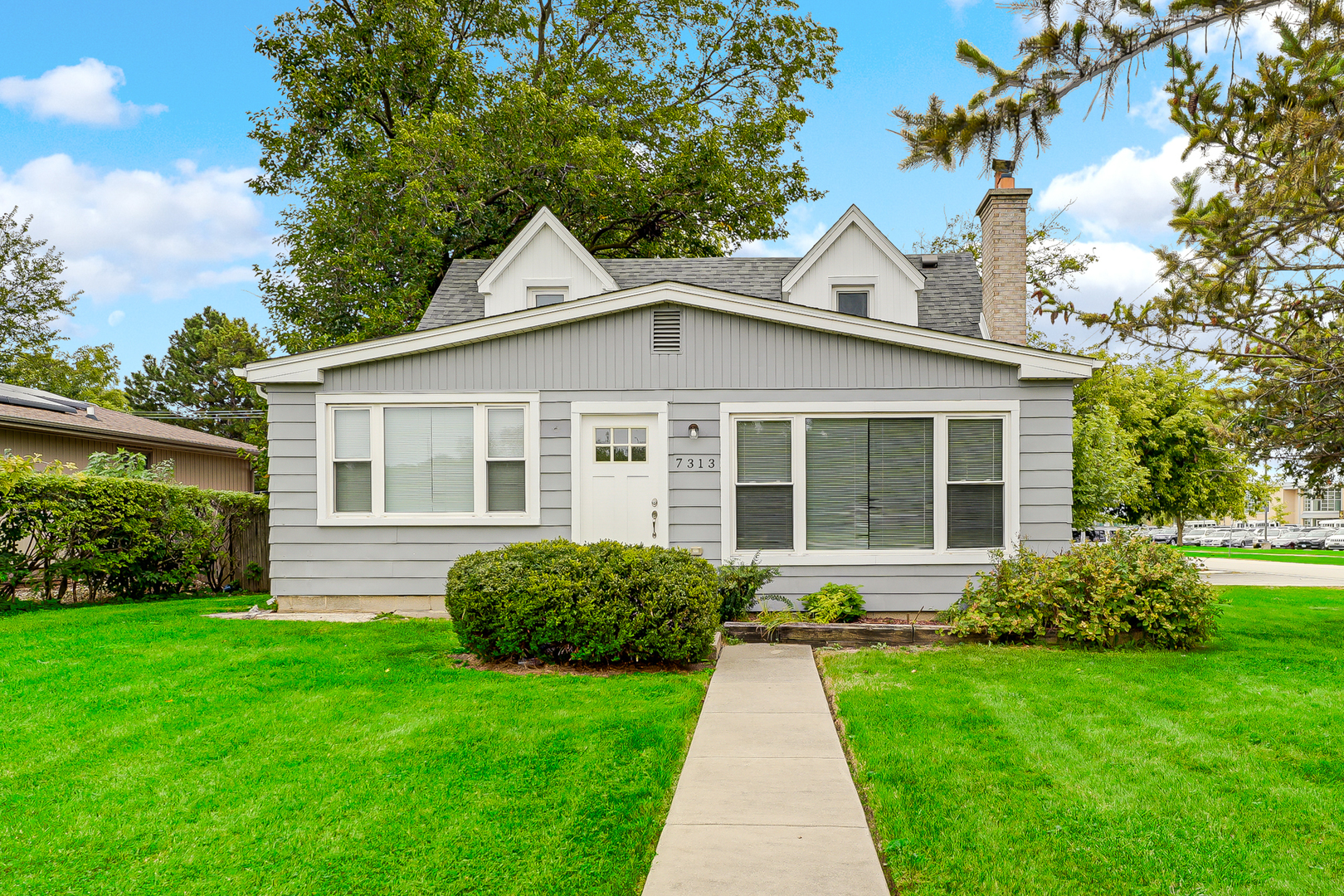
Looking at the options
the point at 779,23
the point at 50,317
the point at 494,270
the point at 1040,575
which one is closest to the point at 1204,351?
the point at 1040,575

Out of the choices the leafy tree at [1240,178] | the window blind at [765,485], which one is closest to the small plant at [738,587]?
the window blind at [765,485]

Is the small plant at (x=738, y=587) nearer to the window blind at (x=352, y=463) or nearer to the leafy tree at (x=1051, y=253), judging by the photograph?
the window blind at (x=352, y=463)

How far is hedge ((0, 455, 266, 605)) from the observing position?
9.62 meters

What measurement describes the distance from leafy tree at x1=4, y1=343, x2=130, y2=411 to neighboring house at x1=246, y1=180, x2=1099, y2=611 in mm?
24636

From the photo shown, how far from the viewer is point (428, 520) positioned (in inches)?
356

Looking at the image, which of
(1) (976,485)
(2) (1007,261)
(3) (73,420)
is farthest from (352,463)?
(3) (73,420)

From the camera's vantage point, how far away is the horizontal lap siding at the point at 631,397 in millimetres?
8742

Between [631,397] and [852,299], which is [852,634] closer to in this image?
[631,397]

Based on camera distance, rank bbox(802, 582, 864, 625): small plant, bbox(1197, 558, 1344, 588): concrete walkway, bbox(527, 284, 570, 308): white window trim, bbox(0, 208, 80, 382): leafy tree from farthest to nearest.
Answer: bbox(0, 208, 80, 382): leafy tree → bbox(1197, 558, 1344, 588): concrete walkway → bbox(527, 284, 570, 308): white window trim → bbox(802, 582, 864, 625): small plant

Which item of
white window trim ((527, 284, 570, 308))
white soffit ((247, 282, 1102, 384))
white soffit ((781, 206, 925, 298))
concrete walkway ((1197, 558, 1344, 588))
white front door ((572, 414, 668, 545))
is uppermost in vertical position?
white soffit ((781, 206, 925, 298))

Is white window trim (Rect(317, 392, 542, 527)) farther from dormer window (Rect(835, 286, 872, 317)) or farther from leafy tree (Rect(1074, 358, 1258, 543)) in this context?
leafy tree (Rect(1074, 358, 1258, 543))

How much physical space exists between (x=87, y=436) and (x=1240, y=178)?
18.2 m

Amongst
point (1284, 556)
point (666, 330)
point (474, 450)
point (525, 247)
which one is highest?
point (525, 247)

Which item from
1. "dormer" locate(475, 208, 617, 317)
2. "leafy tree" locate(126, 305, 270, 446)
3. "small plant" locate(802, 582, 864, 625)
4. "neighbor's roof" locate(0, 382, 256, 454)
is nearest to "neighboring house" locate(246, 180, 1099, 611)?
"small plant" locate(802, 582, 864, 625)
